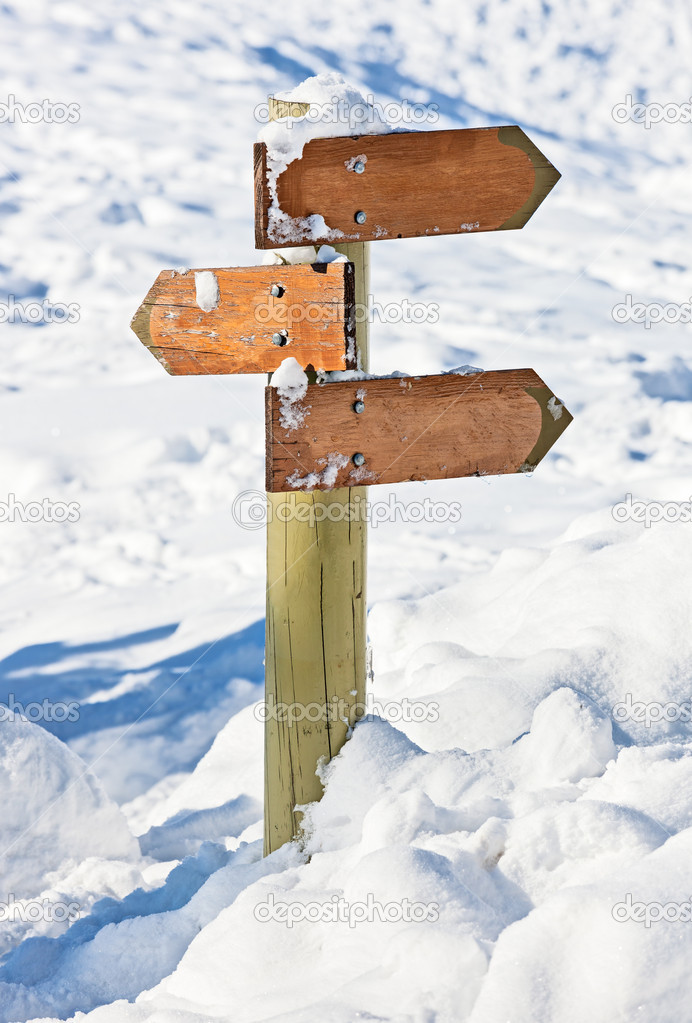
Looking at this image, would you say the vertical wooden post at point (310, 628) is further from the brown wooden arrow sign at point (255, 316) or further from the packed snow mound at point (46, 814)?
the packed snow mound at point (46, 814)

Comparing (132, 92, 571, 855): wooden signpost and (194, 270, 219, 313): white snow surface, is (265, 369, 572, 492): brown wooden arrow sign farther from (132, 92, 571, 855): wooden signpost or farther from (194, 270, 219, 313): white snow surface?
(194, 270, 219, 313): white snow surface

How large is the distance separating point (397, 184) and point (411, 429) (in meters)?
0.80

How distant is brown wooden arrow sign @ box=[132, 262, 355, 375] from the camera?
8.63 feet

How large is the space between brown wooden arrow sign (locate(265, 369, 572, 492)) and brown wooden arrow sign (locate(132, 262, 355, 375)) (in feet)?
0.48

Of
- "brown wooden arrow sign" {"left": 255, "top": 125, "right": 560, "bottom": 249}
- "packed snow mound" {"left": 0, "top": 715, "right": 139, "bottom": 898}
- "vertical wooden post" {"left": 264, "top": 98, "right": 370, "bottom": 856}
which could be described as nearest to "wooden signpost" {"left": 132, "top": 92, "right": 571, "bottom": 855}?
"brown wooden arrow sign" {"left": 255, "top": 125, "right": 560, "bottom": 249}

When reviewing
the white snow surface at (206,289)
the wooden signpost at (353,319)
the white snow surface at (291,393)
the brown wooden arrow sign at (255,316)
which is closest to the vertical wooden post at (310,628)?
the wooden signpost at (353,319)

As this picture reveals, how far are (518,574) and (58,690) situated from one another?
3.51 metres

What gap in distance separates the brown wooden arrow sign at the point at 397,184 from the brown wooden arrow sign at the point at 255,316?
16cm

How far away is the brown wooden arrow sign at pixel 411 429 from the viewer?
2.62 m

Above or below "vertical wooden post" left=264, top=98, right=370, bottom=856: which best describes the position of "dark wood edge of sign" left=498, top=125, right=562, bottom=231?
above

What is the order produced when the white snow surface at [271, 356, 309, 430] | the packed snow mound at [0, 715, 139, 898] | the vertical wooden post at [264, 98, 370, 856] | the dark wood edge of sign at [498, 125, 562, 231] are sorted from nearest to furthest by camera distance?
1. the white snow surface at [271, 356, 309, 430]
2. the dark wood edge of sign at [498, 125, 562, 231]
3. the vertical wooden post at [264, 98, 370, 856]
4. the packed snow mound at [0, 715, 139, 898]

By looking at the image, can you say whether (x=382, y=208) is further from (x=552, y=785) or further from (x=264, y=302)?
(x=552, y=785)

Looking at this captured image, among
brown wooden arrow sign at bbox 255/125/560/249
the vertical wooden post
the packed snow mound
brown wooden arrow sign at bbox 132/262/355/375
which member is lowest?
the packed snow mound

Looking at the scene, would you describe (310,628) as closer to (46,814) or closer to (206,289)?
(206,289)
